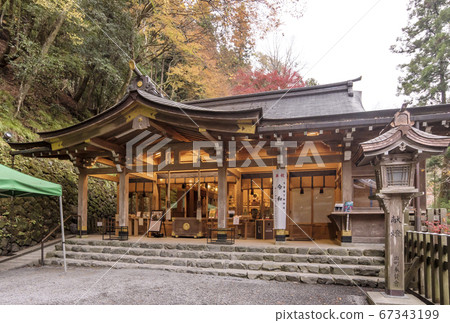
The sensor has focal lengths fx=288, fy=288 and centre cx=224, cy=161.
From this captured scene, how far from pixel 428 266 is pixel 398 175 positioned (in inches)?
57.2

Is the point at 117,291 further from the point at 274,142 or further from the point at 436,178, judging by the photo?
the point at 436,178

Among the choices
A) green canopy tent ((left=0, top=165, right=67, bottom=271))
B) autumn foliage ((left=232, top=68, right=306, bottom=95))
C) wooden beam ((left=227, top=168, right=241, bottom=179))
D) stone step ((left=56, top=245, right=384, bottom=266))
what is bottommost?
stone step ((left=56, top=245, right=384, bottom=266))

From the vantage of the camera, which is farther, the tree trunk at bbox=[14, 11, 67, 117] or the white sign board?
the tree trunk at bbox=[14, 11, 67, 117]

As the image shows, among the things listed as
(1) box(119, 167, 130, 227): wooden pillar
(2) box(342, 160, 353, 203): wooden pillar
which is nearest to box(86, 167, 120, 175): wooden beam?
(1) box(119, 167, 130, 227): wooden pillar

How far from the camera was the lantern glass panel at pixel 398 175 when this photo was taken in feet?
15.3

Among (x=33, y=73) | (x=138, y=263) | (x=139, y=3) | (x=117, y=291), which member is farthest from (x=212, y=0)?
(x=117, y=291)

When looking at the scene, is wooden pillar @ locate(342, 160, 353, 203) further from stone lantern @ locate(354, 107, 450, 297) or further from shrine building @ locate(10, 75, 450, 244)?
stone lantern @ locate(354, 107, 450, 297)

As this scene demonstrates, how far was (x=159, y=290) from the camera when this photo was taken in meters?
5.52

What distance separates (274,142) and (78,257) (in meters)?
6.65

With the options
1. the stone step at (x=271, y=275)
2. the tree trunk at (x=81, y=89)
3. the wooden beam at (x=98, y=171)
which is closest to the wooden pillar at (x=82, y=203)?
the wooden beam at (x=98, y=171)

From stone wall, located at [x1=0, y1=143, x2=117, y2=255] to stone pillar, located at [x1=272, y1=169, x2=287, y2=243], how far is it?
8491mm

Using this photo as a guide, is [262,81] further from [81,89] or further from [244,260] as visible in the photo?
[244,260]

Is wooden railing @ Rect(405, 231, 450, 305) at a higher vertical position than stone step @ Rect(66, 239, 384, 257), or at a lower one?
higher

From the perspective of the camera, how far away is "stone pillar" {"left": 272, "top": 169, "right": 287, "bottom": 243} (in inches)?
316
